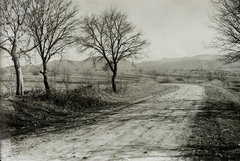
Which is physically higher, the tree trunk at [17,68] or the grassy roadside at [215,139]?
the tree trunk at [17,68]

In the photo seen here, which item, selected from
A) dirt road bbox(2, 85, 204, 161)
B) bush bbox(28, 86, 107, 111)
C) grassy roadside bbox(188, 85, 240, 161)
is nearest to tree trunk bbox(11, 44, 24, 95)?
bush bbox(28, 86, 107, 111)

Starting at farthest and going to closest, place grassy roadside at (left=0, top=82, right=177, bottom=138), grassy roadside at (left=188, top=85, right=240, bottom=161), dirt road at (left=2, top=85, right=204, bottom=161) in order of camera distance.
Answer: grassy roadside at (left=0, top=82, right=177, bottom=138)
grassy roadside at (left=188, top=85, right=240, bottom=161)
dirt road at (left=2, top=85, right=204, bottom=161)

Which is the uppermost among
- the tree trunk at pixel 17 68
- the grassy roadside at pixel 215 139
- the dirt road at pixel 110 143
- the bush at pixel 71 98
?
the tree trunk at pixel 17 68

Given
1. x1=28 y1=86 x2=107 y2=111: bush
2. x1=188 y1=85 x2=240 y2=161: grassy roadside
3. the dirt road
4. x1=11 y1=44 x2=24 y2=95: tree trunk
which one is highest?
x1=11 y1=44 x2=24 y2=95: tree trunk

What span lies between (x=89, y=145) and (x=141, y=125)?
10.6ft

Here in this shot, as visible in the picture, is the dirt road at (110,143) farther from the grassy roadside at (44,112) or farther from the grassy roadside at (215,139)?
the grassy roadside at (44,112)

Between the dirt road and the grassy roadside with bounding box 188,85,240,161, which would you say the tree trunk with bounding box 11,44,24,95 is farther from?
the grassy roadside with bounding box 188,85,240,161

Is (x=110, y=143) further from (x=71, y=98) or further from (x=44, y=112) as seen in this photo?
(x=71, y=98)

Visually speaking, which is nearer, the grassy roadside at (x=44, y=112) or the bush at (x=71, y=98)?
the grassy roadside at (x=44, y=112)

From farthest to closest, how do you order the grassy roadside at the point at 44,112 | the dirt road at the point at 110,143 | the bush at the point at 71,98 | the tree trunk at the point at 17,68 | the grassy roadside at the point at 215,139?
the bush at the point at 71,98
the tree trunk at the point at 17,68
the grassy roadside at the point at 44,112
the grassy roadside at the point at 215,139
the dirt road at the point at 110,143

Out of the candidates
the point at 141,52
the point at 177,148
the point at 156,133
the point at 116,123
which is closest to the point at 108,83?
the point at 141,52

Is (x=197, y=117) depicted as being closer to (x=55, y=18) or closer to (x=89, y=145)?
(x=89, y=145)

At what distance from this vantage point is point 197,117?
36.1ft

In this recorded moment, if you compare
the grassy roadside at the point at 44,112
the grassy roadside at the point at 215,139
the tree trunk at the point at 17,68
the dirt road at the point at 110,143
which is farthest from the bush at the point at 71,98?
Result: the grassy roadside at the point at 215,139
